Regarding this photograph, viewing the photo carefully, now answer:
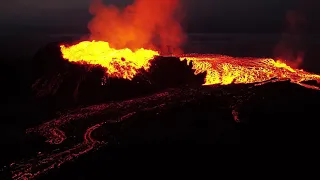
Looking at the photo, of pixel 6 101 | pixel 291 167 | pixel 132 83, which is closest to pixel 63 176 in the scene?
pixel 291 167

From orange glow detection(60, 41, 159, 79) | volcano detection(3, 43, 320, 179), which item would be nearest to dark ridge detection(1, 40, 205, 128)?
volcano detection(3, 43, 320, 179)

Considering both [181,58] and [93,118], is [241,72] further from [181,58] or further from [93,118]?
[93,118]

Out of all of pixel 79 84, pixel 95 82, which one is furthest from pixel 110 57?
pixel 79 84

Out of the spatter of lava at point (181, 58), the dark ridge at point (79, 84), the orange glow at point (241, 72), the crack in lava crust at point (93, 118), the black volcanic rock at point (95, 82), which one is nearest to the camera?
the crack in lava crust at point (93, 118)

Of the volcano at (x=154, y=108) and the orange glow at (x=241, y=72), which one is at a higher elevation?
the orange glow at (x=241, y=72)

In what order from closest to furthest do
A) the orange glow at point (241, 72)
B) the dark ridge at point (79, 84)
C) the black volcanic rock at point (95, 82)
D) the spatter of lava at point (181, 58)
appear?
the dark ridge at point (79, 84), the black volcanic rock at point (95, 82), the spatter of lava at point (181, 58), the orange glow at point (241, 72)

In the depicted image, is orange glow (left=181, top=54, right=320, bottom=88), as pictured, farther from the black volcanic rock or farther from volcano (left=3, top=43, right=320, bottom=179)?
the black volcanic rock

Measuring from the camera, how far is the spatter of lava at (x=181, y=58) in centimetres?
5019

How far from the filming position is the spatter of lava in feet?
165

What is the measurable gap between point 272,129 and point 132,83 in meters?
17.3

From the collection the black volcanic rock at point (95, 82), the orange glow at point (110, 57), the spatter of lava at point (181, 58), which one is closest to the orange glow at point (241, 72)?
the spatter of lava at point (181, 58)

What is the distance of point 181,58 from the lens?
56469 millimetres

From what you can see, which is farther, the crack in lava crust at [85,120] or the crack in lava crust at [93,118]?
the crack in lava crust at [93,118]

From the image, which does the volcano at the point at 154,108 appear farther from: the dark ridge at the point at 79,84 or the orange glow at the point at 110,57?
the orange glow at the point at 110,57
